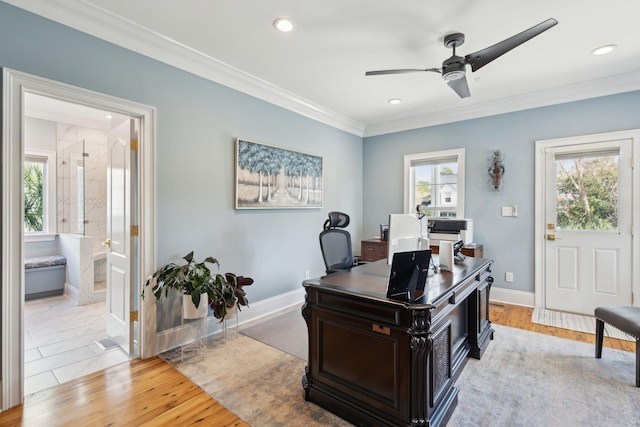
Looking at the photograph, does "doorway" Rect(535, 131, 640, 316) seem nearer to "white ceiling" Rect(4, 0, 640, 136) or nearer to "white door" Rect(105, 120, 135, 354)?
"white ceiling" Rect(4, 0, 640, 136)

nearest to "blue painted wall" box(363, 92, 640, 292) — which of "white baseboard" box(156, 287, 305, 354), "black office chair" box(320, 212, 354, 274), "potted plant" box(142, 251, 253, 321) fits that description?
"black office chair" box(320, 212, 354, 274)

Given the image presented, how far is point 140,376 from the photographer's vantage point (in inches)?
91.7

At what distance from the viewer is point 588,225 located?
3639 mm

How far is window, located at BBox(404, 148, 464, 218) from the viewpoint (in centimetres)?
450

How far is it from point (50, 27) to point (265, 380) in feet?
9.70

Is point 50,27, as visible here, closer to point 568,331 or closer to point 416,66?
point 416,66

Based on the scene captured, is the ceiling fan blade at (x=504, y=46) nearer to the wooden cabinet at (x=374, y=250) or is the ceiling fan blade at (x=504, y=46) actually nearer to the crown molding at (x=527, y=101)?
the crown molding at (x=527, y=101)

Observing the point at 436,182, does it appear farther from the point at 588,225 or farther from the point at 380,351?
the point at 380,351

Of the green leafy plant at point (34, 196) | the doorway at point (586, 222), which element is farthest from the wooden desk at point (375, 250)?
the green leafy plant at point (34, 196)

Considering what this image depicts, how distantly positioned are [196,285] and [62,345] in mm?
1549

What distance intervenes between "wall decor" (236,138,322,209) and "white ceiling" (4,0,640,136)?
66 cm

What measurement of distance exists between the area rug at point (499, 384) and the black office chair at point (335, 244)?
0.97 m

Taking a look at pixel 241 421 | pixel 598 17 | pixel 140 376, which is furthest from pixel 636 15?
pixel 140 376

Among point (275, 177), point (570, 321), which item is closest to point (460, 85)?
point (275, 177)
